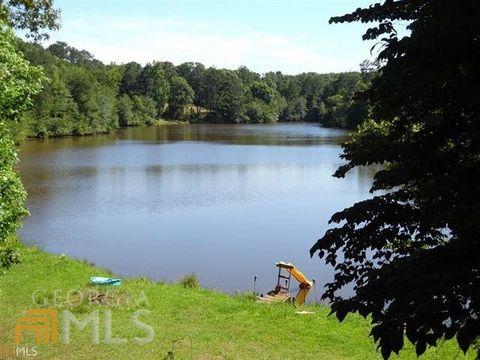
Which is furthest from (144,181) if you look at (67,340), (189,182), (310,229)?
(67,340)

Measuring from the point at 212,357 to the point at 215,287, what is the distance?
23.3ft

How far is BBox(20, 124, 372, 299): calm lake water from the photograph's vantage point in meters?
18.4

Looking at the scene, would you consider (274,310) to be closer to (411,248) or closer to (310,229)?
(411,248)

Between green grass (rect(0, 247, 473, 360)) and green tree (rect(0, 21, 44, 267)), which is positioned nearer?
green tree (rect(0, 21, 44, 267))

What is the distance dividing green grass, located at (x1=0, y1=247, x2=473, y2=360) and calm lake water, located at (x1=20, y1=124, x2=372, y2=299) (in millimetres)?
3311

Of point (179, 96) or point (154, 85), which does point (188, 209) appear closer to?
point (154, 85)

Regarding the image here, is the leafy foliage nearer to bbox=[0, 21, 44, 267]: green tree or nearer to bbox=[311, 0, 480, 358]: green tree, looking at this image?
bbox=[0, 21, 44, 267]: green tree

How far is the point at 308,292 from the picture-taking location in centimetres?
1510

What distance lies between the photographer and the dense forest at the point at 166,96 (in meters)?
65.2

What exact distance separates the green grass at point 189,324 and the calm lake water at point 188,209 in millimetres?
3311

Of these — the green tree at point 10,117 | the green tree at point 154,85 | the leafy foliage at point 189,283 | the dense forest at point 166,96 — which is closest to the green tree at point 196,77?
the dense forest at point 166,96

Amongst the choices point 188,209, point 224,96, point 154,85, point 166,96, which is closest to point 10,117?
point 188,209

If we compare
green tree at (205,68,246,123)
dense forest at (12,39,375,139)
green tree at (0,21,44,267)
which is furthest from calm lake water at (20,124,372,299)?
green tree at (205,68,246,123)

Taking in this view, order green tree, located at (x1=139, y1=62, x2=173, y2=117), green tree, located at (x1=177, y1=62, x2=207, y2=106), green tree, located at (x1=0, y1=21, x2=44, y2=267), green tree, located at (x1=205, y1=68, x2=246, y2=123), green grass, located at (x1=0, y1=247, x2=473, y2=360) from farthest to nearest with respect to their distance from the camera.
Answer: green tree, located at (x1=177, y1=62, x2=207, y2=106), green tree, located at (x1=205, y1=68, x2=246, y2=123), green tree, located at (x1=139, y1=62, x2=173, y2=117), green grass, located at (x1=0, y1=247, x2=473, y2=360), green tree, located at (x1=0, y1=21, x2=44, y2=267)
